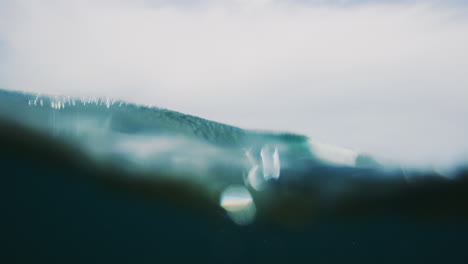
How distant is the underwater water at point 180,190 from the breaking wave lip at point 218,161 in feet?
0.08

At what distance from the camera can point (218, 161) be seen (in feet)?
25.7

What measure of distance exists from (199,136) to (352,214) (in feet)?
18.0

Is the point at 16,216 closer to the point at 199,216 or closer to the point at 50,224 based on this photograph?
the point at 50,224

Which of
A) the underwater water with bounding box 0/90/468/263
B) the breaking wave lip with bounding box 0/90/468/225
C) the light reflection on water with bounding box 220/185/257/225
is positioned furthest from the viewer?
the light reflection on water with bounding box 220/185/257/225

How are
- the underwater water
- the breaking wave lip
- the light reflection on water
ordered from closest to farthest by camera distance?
the breaking wave lip < the underwater water < the light reflection on water

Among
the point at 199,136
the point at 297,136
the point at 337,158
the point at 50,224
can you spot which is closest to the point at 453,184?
the point at 337,158

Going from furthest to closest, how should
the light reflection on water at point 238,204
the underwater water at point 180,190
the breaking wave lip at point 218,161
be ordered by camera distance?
the light reflection on water at point 238,204 < the underwater water at point 180,190 < the breaking wave lip at point 218,161

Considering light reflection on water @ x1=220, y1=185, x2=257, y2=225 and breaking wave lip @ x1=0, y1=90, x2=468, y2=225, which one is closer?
breaking wave lip @ x1=0, y1=90, x2=468, y2=225

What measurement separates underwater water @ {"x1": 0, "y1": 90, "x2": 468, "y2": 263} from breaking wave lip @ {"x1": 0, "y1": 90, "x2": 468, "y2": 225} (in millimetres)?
25

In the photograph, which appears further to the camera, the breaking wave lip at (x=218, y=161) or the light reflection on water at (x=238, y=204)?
the light reflection on water at (x=238, y=204)

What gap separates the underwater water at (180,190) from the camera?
266 inches

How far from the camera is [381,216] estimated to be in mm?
10797

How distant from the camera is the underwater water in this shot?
22.2 ft

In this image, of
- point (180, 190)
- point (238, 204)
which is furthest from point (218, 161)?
point (238, 204)
